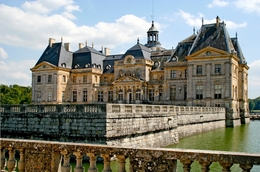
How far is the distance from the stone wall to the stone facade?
23.1 metres

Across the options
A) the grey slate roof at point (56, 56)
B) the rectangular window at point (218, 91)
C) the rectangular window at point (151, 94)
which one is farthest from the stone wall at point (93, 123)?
the grey slate roof at point (56, 56)

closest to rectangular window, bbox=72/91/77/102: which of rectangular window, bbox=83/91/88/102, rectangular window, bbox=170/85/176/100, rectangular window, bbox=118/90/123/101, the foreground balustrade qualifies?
rectangular window, bbox=83/91/88/102

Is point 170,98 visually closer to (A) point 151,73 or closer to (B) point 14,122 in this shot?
(A) point 151,73

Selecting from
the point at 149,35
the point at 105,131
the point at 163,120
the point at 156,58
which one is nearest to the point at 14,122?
the point at 105,131

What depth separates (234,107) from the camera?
143ft

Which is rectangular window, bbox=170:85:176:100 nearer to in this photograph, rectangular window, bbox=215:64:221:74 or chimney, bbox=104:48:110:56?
rectangular window, bbox=215:64:221:74

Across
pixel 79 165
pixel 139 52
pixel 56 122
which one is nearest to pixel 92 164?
pixel 79 165

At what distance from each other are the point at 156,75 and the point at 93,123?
118ft

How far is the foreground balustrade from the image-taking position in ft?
15.5

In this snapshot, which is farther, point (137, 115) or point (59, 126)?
point (137, 115)

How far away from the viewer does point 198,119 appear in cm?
3095

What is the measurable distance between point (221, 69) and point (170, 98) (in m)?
8.91

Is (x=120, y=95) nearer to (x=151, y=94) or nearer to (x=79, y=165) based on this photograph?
(x=151, y=94)

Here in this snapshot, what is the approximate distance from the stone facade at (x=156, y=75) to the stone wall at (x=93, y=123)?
2311cm
